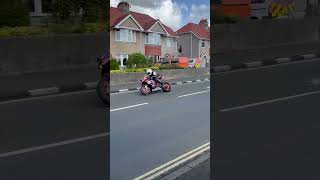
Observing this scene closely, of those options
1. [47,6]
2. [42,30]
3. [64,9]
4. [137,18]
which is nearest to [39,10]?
[47,6]

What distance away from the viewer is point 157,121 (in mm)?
1812

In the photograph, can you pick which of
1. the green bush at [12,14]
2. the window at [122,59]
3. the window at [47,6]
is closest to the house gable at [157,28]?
the window at [122,59]

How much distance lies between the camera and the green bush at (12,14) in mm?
12648

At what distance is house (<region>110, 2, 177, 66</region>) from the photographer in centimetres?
141

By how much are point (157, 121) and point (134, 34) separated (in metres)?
0.49

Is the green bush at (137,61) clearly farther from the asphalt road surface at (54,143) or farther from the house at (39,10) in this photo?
the house at (39,10)

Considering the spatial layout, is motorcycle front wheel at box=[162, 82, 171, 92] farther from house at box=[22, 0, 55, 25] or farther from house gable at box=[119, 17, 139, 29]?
house at box=[22, 0, 55, 25]

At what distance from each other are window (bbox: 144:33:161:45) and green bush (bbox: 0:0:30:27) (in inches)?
467

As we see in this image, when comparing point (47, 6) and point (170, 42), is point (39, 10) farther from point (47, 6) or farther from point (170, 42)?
point (170, 42)
